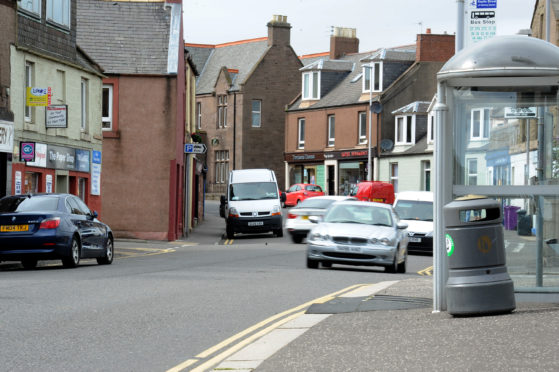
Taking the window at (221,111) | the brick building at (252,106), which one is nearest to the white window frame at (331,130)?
the brick building at (252,106)

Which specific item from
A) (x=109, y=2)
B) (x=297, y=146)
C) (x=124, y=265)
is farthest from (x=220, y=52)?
(x=124, y=265)

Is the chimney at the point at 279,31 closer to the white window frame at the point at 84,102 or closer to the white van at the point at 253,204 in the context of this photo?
the white van at the point at 253,204

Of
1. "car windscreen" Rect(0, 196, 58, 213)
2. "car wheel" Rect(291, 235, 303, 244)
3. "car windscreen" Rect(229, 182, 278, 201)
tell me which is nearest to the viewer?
"car windscreen" Rect(0, 196, 58, 213)

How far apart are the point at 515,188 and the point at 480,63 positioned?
1.51m

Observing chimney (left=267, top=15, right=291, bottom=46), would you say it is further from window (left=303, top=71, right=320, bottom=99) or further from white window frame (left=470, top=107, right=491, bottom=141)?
white window frame (left=470, top=107, right=491, bottom=141)

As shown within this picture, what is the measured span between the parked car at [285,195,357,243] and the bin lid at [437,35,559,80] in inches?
955

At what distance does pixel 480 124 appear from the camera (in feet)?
38.5

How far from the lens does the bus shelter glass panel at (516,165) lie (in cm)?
1145

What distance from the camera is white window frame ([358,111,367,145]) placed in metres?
69.1

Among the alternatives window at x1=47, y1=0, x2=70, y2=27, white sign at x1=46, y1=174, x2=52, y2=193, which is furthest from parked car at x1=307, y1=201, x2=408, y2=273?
window at x1=47, y1=0, x2=70, y2=27

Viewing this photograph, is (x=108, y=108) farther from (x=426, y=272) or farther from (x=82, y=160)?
(x=426, y=272)

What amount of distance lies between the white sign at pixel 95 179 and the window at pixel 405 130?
→ 107ft

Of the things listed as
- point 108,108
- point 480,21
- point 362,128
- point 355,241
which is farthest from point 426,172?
point 480,21

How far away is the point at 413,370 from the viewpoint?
788cm
